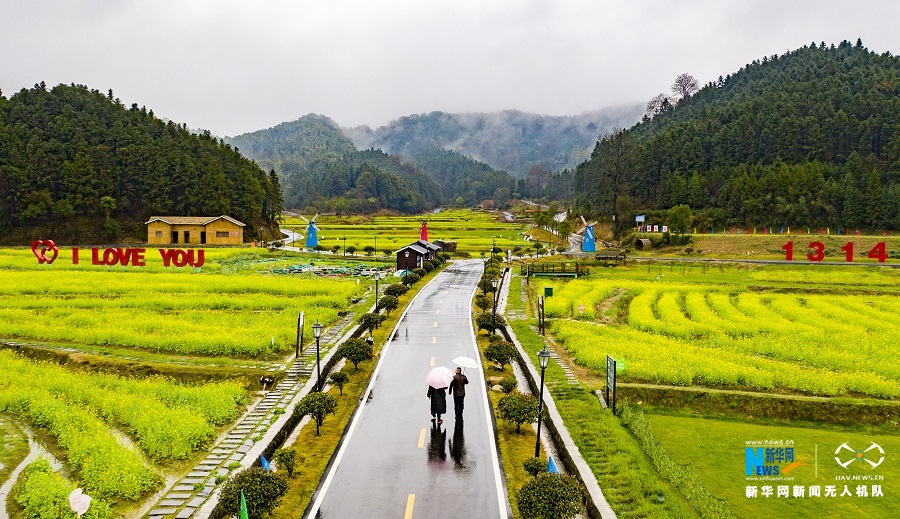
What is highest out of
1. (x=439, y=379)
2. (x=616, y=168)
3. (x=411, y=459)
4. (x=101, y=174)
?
(x=616, y=168)

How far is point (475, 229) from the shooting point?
133 metres

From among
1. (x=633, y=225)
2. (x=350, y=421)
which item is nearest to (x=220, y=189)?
(x=633, y=225)

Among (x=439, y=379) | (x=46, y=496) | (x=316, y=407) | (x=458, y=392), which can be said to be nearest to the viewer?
(x=46, y=496)

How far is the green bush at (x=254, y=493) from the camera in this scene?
12.8m

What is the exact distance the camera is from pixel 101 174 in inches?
3851

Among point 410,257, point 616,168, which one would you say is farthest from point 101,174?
point 616,168

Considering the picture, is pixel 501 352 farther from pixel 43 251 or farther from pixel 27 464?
pixel 43 251

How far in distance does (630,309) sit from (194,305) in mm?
32759

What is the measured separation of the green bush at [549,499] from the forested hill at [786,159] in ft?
315

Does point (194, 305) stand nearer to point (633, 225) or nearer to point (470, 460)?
point (470, 460)

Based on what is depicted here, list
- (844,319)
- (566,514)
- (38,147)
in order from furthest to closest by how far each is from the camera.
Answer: (38,147)
(844,319)
(566,514)

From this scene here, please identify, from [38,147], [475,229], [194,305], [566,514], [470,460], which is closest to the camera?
[566,514]

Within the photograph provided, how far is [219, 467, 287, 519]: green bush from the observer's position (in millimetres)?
12773

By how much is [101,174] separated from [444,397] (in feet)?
334
